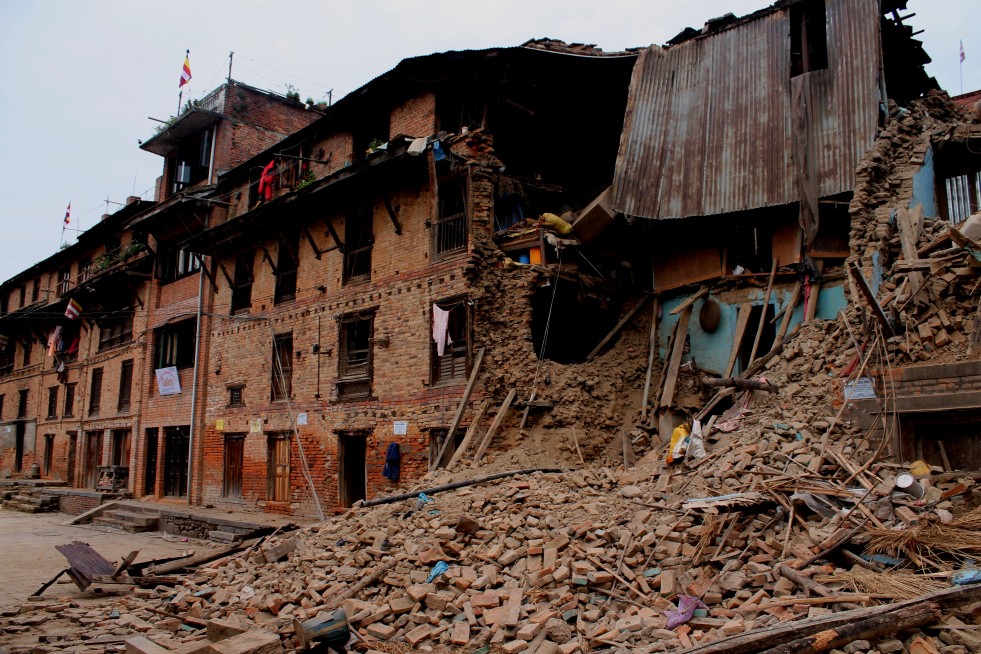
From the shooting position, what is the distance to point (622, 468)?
1320 centimetres

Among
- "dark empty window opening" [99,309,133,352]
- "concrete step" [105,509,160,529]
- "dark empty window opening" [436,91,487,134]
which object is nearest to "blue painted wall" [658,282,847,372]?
"dark empty window opening" [436,91,487,134]

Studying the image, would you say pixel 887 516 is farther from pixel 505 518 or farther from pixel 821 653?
pixel 505 518

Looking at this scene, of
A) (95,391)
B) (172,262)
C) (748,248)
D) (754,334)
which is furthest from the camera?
(95,391)

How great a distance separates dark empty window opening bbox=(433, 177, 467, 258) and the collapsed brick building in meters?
0.05

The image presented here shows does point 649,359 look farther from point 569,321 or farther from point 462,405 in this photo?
point 462,405

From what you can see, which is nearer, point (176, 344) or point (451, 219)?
point (451, 219)

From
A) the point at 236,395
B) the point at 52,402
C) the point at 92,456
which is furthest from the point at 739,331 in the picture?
the point at 52,402

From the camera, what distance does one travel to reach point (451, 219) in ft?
50.0

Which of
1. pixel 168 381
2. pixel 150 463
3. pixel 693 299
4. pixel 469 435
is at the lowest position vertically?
pixel 150 463

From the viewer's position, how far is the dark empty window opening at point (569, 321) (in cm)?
1505

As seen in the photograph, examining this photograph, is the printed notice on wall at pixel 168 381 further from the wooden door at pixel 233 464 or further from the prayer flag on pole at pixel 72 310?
the prayer flag on pole at pixel 72 310

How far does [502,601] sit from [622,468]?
588cm

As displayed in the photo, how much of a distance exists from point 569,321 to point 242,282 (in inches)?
433

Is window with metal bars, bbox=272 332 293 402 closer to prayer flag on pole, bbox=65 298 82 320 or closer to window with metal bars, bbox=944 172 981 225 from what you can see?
prayer flag on pole, bbox=65 298 82 320
